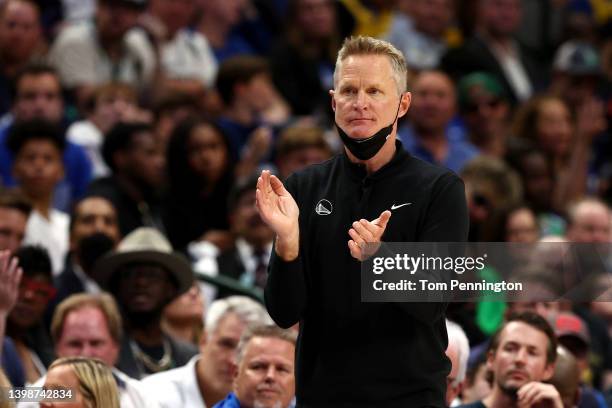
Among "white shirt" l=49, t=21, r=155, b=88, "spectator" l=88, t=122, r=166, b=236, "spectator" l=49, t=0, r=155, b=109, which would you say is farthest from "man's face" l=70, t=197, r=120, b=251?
"white shirt" l=49, t=21, r=155, b=88

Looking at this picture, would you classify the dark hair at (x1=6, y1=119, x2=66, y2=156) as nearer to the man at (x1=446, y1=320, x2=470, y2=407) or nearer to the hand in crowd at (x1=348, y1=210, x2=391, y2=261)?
the man at (x1=446, y1=320, x2=470, y2=407)

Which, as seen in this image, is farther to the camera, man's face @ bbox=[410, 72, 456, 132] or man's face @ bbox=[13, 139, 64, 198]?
man's face @ bbox=[410, 72, 456, 132]

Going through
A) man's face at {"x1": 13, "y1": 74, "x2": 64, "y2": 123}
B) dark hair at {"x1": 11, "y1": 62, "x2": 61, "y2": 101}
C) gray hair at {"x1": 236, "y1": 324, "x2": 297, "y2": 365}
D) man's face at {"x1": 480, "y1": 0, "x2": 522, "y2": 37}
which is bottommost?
gray hair at {"x1": 236, "y1": 324, "x2": 297, "y2": 365}

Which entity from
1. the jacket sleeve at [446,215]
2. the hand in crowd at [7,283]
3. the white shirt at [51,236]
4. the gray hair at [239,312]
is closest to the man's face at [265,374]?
the gray hair at [239,312]

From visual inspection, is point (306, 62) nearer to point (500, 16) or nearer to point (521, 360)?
point (500, 16)

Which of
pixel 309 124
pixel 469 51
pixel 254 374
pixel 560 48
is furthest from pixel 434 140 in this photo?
pixel 254 374

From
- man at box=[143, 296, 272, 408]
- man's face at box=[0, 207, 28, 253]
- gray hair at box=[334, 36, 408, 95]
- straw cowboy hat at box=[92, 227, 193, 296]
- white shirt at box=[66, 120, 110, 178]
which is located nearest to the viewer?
gray hair at box=[334, 36, 408, 95]

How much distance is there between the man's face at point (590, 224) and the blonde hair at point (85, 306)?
401 centimetres

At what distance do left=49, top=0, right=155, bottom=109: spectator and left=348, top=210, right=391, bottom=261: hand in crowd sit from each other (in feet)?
22.8

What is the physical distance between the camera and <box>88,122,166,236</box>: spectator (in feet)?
31.3

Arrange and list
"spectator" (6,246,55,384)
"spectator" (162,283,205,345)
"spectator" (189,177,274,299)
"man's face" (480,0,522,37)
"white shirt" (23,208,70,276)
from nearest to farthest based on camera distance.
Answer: "spectator" (6,246,55,384)
"spectator" (162,283,205,345)
"white shirt" (23,208,70,276)
"spectator" (189,177,274,299)
"man's face" (480,0,522,37)

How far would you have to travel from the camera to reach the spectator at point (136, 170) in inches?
376

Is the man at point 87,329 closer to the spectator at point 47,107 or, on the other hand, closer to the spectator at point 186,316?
the spectator at point 186,316

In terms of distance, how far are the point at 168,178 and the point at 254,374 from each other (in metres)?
3.85
